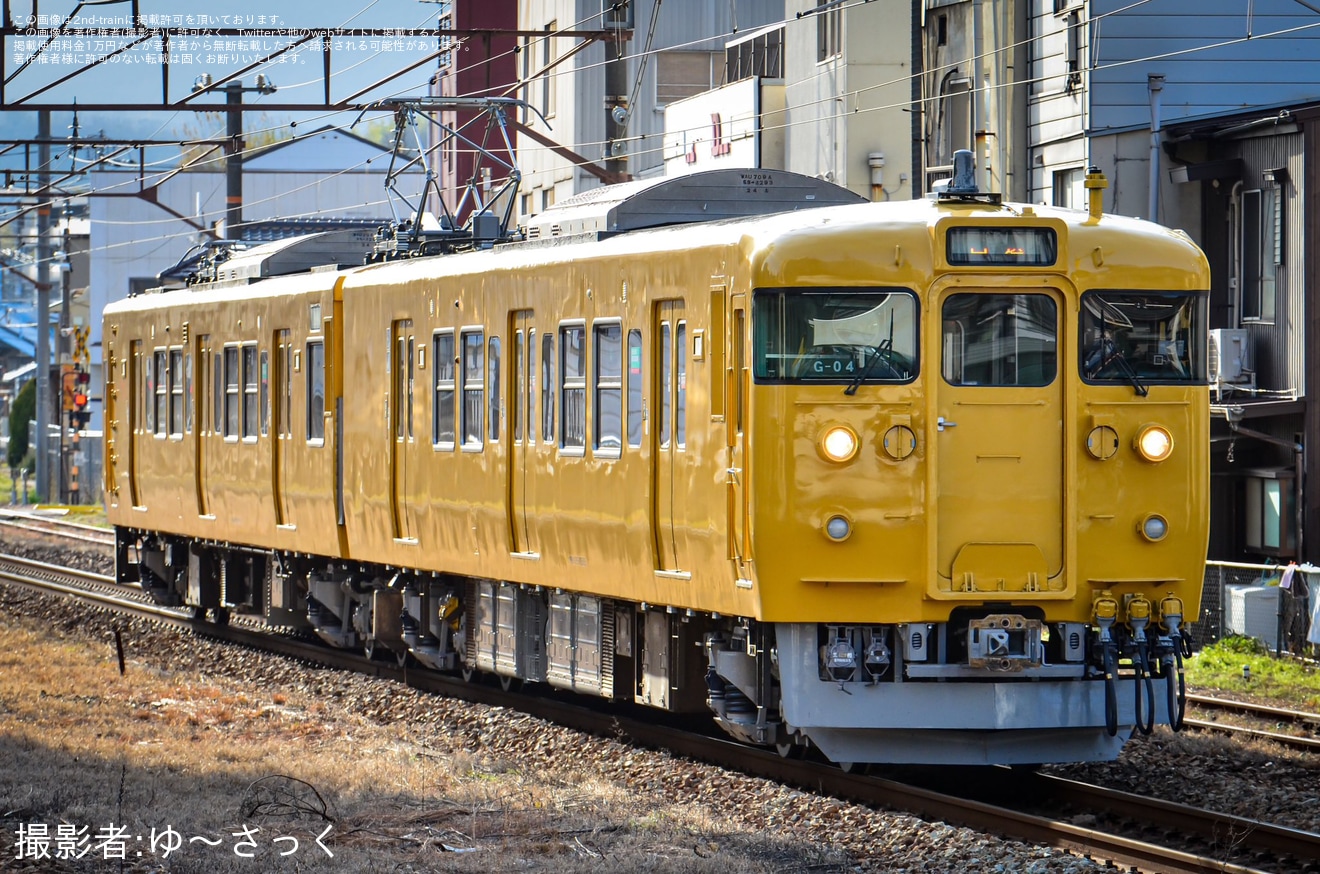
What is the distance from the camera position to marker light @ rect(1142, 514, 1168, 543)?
10500mm

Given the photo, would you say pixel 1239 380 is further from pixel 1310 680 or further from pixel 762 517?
pixel 762 517

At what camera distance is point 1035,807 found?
34.7ft

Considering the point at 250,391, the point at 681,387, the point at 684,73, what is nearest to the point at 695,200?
the point at 681,387

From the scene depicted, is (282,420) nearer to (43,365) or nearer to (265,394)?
(265,394)

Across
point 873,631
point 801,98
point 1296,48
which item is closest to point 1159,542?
point 873,631

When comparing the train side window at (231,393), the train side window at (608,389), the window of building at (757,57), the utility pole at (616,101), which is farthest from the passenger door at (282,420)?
the window of building at (757,57)

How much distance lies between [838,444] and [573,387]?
9.32 ft

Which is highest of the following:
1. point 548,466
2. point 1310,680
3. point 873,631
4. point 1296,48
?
point 1296,48

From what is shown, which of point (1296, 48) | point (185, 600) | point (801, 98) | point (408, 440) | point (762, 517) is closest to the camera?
point (762, 517)

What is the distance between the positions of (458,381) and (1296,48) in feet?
48.1

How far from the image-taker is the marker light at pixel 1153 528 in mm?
10500

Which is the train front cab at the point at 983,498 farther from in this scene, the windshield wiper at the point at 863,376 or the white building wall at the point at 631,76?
the white building wall at the point at 631,76

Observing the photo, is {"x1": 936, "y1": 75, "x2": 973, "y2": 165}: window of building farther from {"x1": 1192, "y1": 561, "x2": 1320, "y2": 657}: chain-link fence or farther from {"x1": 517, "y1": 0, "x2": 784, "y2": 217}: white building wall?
{"x1": 1192, "y1": 561, "x2": 1320, "y2": 657}: chain-link fence

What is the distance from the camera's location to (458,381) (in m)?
14.4
